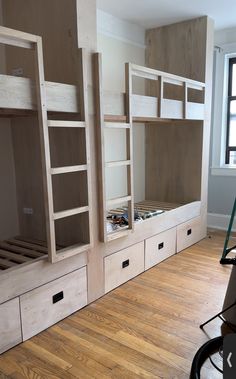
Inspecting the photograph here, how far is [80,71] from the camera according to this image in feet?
7.13

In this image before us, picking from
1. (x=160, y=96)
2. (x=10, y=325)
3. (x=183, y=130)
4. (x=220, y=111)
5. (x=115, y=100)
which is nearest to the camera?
(x=10, y=325)

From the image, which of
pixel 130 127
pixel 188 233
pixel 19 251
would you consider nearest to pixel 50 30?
pixel 130 127

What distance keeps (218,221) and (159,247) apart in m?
1.49

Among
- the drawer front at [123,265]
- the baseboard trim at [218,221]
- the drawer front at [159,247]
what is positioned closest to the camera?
the drawer front at [123,265]

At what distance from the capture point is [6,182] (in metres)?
2.76

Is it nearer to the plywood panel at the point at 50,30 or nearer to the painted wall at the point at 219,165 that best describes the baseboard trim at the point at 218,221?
the painted wall at the point at 219,165

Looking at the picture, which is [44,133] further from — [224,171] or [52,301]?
[224,171]

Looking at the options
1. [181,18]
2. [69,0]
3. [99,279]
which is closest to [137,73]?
[69,0]

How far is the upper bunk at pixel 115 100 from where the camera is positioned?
1.84 meters

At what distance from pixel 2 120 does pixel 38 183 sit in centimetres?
60

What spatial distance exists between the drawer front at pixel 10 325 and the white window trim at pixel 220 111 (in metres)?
3.15

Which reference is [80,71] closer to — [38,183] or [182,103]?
[38,183]

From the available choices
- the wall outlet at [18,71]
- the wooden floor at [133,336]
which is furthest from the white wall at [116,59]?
the wooden floor at [133,336]

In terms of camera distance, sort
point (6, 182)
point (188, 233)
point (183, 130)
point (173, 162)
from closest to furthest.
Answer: point (6, 182), point (188, 233), point (183, 130), point (173, 162)
